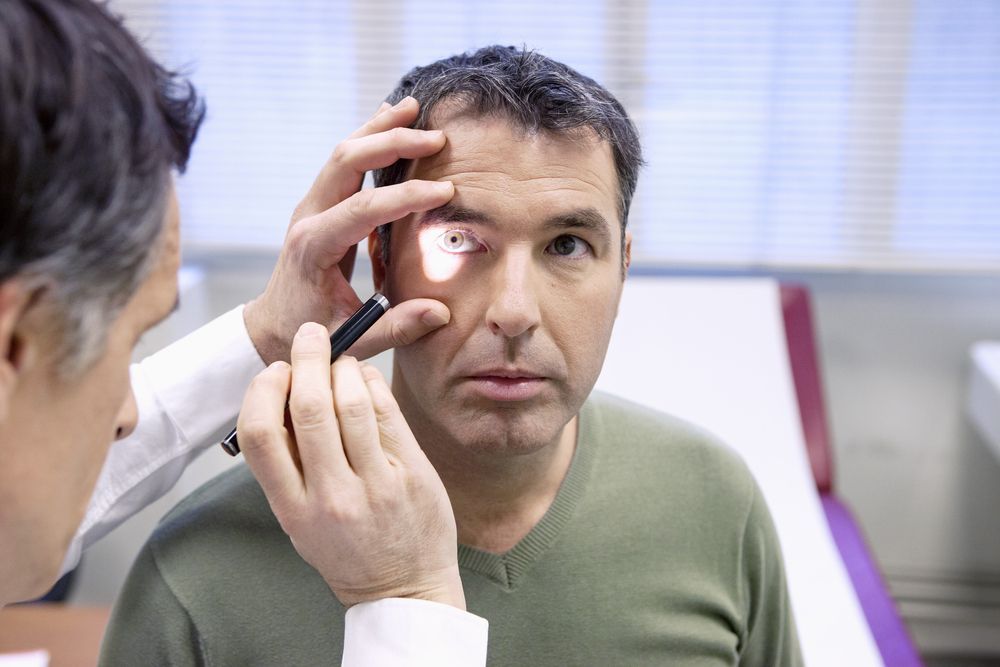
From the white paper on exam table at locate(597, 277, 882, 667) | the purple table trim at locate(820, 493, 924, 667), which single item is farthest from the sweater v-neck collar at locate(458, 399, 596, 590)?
the purple table trim at locate(820, 493, 924, 667)

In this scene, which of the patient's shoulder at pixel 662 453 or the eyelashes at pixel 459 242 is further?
the patient's shoulder at pixel 662 453

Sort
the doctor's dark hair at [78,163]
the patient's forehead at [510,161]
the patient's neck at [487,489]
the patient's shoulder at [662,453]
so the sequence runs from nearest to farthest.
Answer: the doctor's dark hair at [78,163], the patient's forehead at [510,161], the patient's neck at [487,489], the patient's shoulder at [662,453]

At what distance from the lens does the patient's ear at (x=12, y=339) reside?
63 centimetres

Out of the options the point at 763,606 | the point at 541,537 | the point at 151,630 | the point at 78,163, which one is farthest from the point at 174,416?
the point at 763,606

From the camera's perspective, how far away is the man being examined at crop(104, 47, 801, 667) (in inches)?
42.2

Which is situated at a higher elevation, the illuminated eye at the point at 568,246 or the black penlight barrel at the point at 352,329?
the illuminated eye at the point at 568,246

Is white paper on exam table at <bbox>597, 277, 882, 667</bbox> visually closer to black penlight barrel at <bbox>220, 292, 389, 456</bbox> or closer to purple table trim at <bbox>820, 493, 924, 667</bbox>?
purple table trim at <bbox>820, 493, 924, 667</bbox>

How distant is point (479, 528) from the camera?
1.17 meters

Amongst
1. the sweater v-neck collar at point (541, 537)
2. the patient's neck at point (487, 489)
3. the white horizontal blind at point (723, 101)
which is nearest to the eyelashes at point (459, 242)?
the patient's neck at point (487, 489)

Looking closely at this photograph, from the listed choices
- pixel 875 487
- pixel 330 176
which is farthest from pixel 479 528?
pixel 875 487

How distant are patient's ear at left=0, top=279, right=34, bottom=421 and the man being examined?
49 cm

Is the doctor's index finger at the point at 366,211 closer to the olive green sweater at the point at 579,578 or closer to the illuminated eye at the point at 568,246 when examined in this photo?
the illuminated eye at the point at 568,246

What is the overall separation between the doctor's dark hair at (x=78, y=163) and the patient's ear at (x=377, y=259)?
0.47 m

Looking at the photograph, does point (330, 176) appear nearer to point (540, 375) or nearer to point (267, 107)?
point (540, 375)
